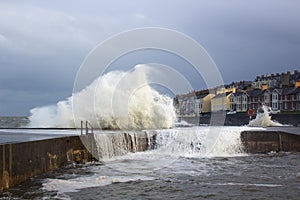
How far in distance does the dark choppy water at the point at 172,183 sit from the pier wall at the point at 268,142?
4615 millimetres

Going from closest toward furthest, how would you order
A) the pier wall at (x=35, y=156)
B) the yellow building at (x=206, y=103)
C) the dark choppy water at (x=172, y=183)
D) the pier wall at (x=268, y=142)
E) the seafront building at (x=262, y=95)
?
the dark choppy water at (x=172, y=183), the pier wall at (x=35, y=156), the pier wall at (x=268, y=142), the yellow building at (x=206, y=103), the seafront building at (x=262, y=95)

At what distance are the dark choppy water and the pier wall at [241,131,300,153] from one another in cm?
461

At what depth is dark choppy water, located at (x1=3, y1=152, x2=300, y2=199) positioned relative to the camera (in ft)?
31.1

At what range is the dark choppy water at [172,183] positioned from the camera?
373 inches

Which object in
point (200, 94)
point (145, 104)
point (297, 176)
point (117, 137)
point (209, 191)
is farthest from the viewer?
point (200, 94)

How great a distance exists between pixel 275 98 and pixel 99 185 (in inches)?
3113

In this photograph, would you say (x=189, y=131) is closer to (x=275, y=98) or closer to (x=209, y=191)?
(x=209, y=191)

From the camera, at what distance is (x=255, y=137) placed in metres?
19.8

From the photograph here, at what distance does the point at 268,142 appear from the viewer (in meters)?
19.7

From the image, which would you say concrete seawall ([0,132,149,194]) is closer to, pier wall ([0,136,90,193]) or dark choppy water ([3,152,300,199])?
pier wall ([0,136,90,193])

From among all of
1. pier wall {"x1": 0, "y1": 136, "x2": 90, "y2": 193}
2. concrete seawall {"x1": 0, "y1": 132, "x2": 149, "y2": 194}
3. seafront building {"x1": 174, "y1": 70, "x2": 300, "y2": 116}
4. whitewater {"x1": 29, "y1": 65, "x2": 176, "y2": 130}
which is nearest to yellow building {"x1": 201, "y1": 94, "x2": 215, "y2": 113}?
seafront building {"x1": 174, "y1": 70, "x2": 300, "y2": 116}

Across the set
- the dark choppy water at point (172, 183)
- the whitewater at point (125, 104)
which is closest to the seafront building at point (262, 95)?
the whitewater at point (125, 104)

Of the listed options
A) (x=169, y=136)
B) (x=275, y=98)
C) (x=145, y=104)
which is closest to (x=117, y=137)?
(x=169, y=136)

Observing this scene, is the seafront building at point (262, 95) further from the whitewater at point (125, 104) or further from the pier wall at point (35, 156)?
the pier wall at point (35, 156)
